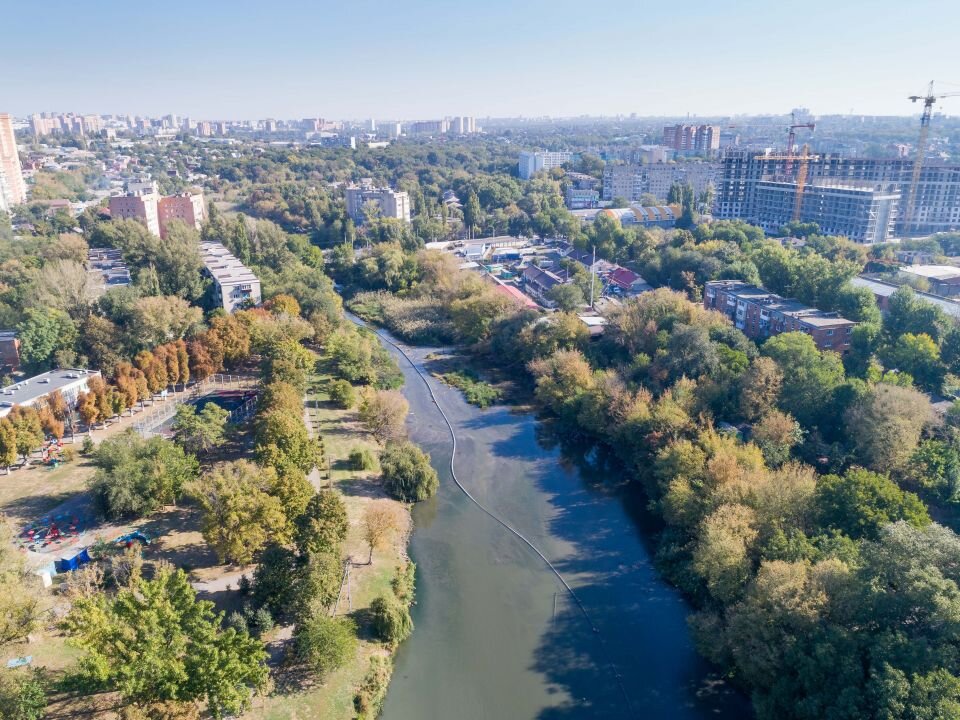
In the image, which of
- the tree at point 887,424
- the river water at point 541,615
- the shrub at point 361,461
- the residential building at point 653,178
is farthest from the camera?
the residential building at point 653,178

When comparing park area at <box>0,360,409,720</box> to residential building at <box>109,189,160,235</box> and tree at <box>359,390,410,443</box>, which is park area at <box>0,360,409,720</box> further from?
residential building at <box>109,189,160,235</box>

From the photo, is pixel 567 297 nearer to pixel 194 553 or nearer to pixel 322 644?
pixel 194 553

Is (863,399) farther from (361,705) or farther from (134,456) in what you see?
(134,456)

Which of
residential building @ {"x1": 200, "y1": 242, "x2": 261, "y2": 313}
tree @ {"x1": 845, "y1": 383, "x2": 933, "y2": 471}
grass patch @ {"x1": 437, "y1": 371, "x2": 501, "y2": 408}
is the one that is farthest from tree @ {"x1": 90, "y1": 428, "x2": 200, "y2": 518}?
tree @ {"x1": 845, "y1": 383, "x2": 933, "y2": 471}

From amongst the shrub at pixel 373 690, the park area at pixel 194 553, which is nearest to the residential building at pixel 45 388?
the park area at pixel 194 553

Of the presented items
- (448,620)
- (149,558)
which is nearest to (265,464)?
(149,558)

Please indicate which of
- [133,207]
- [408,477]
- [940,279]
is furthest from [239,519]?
[133,207]

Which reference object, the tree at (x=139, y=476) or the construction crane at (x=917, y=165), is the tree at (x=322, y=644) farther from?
the construction crane at (x=917, y=165)
